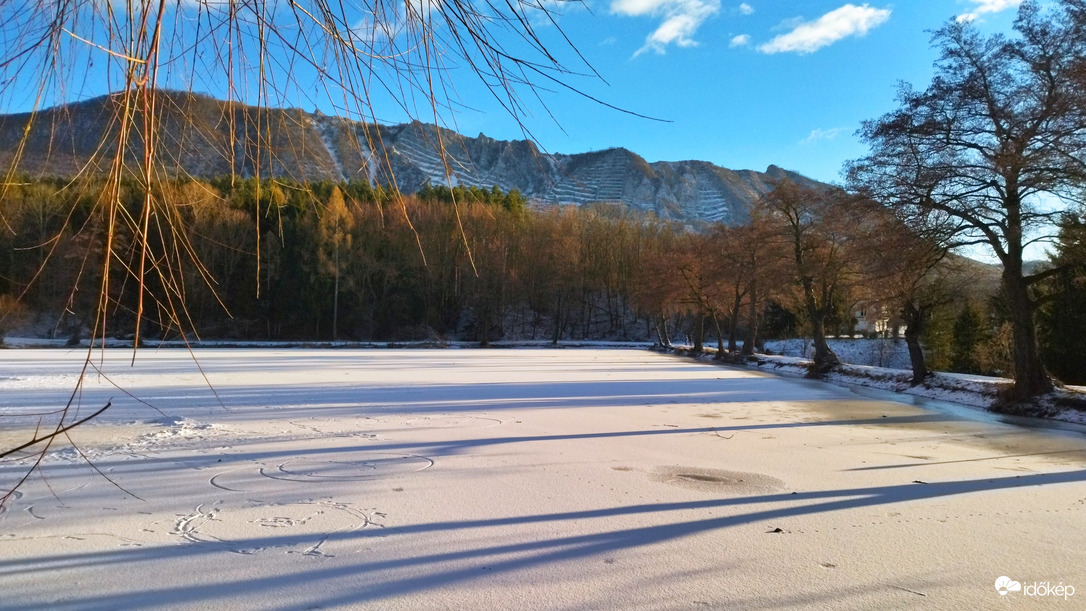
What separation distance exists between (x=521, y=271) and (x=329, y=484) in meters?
49.6

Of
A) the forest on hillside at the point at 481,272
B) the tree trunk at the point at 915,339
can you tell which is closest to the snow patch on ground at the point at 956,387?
the tree trunk at the point at 915,339

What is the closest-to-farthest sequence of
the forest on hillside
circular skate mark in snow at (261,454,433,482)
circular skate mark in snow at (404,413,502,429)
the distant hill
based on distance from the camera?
1. the distant hill
2. the forest on hillside
3. circular skate mark in snow at (261,454,433,482)
4. circular skate mark in snow at (404,413,502,429)

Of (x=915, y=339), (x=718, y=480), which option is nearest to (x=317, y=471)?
(x=718, y=480)

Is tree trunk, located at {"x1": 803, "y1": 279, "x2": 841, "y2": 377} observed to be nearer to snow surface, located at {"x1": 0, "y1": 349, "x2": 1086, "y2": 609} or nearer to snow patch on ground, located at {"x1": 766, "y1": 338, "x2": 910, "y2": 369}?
snow patch on ground, located at {"x1": 766, "y1": 338, "x2": 910, "y2": 369}

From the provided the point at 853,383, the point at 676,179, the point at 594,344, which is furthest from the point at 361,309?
the point at 676,179

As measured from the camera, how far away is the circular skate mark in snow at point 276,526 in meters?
3.70

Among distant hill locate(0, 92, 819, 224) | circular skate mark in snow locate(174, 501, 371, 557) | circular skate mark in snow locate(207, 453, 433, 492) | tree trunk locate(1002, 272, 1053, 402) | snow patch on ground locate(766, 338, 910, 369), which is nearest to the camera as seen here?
distant hill locate(0, 92, 819, 224)

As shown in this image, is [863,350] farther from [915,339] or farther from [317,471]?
[317,471]

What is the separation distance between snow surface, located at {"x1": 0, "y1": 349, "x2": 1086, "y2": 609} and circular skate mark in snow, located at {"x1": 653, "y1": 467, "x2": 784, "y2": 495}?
41mm

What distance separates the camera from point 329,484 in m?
5.10

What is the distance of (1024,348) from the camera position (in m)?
13.8

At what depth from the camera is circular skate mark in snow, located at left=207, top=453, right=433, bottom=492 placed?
5148 millimetres

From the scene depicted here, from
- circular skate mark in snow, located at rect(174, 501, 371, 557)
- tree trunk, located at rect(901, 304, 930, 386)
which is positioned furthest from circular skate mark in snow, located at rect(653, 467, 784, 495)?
tree trunk, located at rect(901, 304, 930, 386)

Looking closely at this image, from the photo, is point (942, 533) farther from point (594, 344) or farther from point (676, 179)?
point (676, 179)
